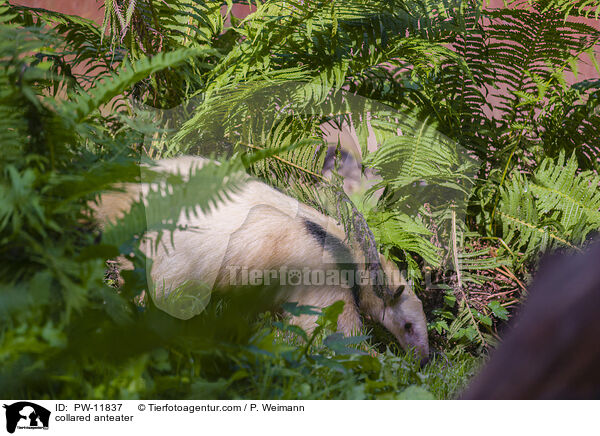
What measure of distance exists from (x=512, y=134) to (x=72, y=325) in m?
3.08

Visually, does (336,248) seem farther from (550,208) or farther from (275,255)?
(550,208)

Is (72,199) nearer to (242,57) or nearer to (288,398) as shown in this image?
(288,398)

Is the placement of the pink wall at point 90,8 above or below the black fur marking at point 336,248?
above

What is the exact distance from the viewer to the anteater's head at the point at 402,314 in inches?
106

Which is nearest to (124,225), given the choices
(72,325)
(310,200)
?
(72,325)

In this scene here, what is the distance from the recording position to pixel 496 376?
681 millimetres
